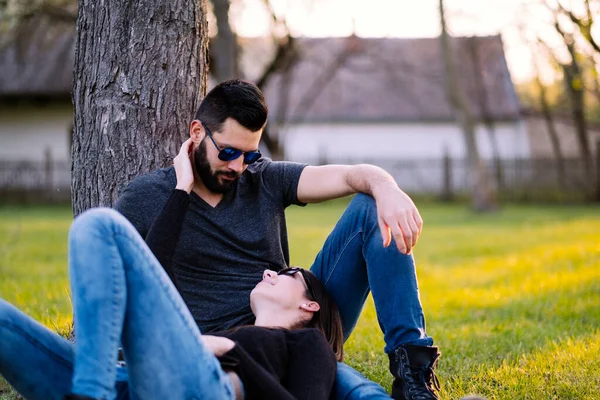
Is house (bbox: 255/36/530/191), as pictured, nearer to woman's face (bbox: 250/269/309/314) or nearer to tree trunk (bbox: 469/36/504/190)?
tree trunk (bbox: 469/36/504/190)

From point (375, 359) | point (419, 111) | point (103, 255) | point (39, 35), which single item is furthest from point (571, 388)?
point (419, 111)

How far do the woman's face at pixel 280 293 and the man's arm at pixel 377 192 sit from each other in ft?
1.50

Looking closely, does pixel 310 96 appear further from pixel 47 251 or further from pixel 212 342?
pixel 212 342

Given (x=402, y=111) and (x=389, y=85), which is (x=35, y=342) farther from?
(x=389, y=85)

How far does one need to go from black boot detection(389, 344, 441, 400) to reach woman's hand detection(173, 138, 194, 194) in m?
1.22

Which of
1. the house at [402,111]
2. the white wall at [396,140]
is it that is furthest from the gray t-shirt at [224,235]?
the white wall at [396,140]

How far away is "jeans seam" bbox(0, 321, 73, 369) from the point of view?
8.29 ft

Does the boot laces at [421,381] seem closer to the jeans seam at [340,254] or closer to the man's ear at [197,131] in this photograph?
the jeans seam at [340,254]

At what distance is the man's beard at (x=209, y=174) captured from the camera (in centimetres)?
349

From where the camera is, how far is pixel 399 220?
3166 millimetres

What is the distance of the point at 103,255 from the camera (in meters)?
2.38

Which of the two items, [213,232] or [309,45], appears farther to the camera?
[309,45]

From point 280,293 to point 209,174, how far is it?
691 millimetres

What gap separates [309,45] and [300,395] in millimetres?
29923
